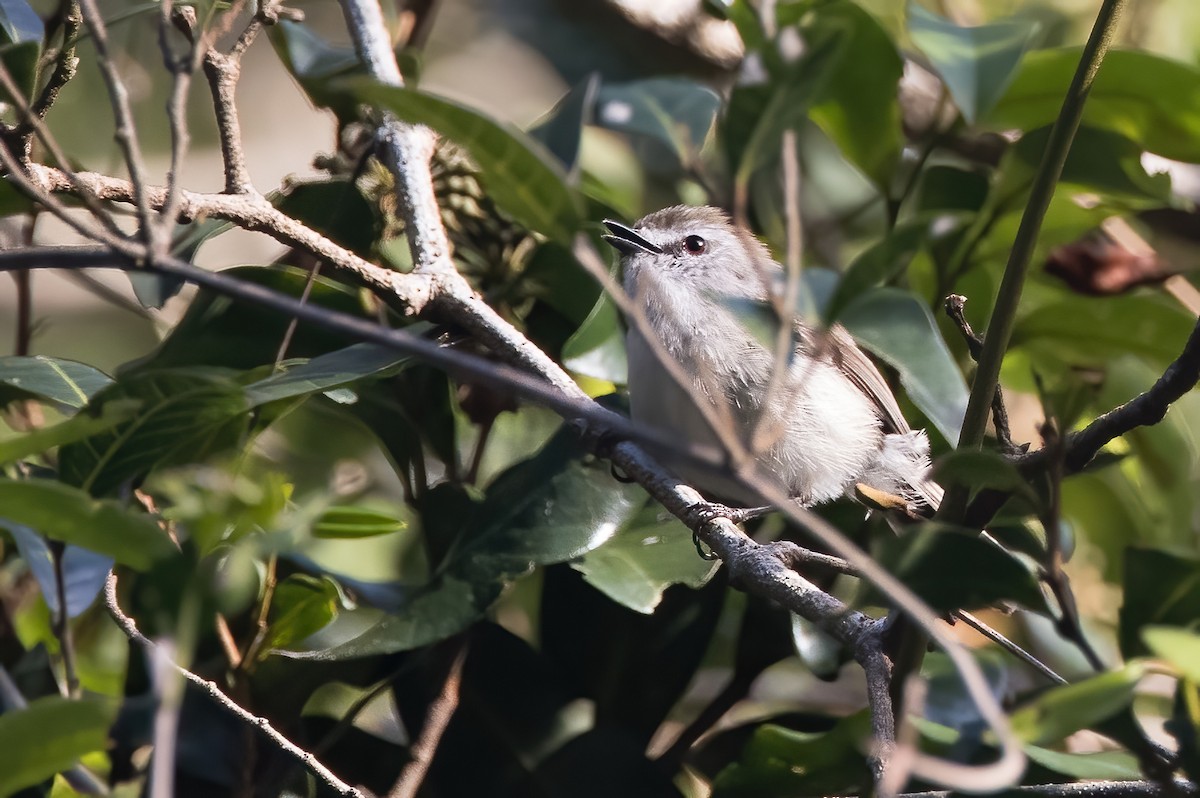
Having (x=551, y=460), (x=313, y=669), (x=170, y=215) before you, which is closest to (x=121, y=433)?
(x=170, y=215)

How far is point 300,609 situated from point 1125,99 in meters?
1.70

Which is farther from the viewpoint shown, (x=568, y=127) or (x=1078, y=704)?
(x=568, y=127)

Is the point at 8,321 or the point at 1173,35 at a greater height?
the point at 1173,35

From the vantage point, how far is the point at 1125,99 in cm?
200

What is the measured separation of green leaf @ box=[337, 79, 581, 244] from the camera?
3.11ft

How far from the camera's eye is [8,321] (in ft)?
13.3

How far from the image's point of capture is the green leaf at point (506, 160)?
3.11ft

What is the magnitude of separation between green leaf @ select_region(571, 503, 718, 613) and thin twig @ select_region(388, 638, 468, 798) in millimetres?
243

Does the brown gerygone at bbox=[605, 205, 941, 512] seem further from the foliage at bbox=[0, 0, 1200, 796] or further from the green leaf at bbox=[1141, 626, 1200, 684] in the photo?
the green leaf at bbox=[1141, 626, 1200, 684]

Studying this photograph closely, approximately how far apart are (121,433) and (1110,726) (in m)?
1.10

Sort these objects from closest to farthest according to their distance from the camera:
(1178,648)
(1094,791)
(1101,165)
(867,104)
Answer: (1178,648)
(1094,791)
(1101,165)
(867,104)

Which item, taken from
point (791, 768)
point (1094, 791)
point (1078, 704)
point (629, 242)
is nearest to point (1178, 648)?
point (1078, 704)

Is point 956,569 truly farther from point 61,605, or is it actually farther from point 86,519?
point 61,605

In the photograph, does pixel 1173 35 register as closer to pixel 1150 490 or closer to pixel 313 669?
pixel 1150 490
